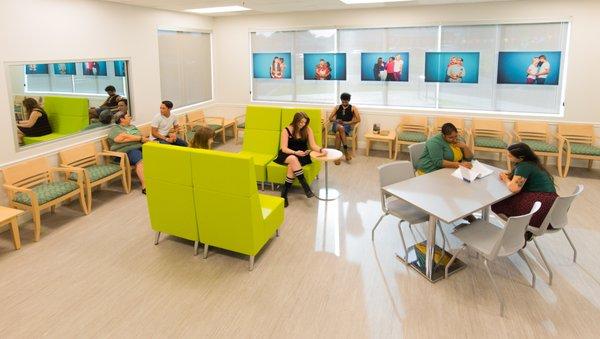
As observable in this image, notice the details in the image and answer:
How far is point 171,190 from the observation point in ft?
14.3

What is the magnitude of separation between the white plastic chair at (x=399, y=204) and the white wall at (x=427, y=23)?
436 centimetres

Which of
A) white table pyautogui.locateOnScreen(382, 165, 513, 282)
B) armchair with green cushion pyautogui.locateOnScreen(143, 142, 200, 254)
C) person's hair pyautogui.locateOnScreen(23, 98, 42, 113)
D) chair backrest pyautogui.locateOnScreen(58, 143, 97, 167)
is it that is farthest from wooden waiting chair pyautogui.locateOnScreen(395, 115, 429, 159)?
person's hair pyautogui.locateOnScreen(23, 98, 42, 113)

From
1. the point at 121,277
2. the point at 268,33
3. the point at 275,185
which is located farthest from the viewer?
the point at 268,33

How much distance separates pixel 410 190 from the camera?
426 cm

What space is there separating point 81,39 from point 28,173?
2281 millimetres

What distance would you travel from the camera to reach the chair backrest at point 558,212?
3807 millimetres

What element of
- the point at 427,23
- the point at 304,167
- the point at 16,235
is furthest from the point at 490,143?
the point at 16,235

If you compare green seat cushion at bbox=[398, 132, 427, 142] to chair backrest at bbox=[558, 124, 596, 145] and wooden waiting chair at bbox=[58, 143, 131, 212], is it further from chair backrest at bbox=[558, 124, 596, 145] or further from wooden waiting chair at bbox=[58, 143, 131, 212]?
wooden waiting chair at bbox=[58, 143, 131, 212]

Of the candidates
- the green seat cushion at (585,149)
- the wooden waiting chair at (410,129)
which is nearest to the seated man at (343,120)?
the wooden waiting chair at (410,129)

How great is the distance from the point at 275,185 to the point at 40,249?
3328mm

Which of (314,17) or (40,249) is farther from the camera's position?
(314,17)

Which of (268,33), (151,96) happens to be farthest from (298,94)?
(151,96)

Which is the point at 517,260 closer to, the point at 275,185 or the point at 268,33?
the point at 275,185

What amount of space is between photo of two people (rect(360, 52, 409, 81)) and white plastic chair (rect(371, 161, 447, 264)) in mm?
4549
